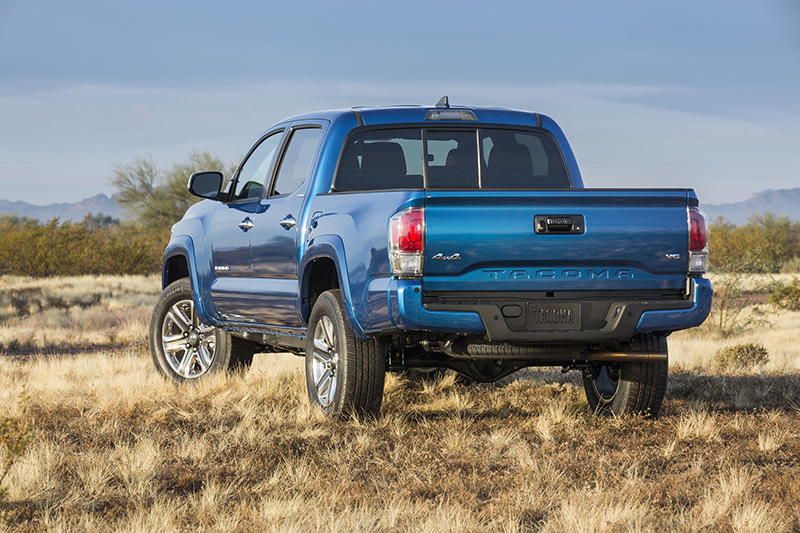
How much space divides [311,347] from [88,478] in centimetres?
217

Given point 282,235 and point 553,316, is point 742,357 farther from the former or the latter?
point 282,235

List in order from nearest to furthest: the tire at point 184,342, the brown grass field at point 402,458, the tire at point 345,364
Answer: the brown grass field at point 402,458, the tire at point 345,364, the tire at point 184,342

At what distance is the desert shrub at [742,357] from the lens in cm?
1025

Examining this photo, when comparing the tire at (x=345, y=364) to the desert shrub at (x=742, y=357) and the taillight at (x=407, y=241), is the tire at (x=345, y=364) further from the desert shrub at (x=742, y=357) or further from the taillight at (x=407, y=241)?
the desert shrub at (x=742, y=357)

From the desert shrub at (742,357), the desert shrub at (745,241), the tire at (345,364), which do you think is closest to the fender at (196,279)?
the tire at (345,364)

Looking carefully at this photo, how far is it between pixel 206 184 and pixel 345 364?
2.57 metres

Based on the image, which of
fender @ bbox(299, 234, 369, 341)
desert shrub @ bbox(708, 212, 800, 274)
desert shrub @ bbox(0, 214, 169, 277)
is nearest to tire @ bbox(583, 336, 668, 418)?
fender @ bbox(299, 234, 369, 341)

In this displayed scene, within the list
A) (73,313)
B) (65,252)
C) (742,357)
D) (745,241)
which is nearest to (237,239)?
(742,357)

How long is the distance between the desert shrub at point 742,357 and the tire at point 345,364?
5452 mm

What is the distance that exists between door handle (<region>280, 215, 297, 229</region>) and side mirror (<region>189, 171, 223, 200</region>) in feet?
3.84

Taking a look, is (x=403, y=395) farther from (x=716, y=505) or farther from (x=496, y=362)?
(x=716, y=505)

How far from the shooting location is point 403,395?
7684 millimetres

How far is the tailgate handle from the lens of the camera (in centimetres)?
529

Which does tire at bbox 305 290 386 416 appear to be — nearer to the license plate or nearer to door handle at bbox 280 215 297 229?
door handle at bbox 280 215 297 229
